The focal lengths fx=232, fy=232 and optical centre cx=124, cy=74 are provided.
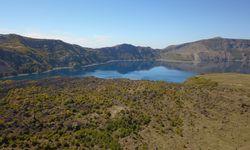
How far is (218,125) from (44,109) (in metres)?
33.4

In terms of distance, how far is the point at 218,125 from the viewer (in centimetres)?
4225

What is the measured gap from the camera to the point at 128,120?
4247cm

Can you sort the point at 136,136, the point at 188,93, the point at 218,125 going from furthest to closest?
the point at 188,93
the point at 218,125
the point at 136,136

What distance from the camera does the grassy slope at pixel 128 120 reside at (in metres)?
34.1

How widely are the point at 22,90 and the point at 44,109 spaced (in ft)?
75.8

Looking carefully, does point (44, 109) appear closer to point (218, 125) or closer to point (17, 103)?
point (17, 103)

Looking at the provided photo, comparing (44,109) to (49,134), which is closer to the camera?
(49,134)

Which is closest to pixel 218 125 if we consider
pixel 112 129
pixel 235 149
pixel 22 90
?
pixel 235 149

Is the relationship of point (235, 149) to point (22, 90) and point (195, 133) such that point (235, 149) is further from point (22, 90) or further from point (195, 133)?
point (22, 90)

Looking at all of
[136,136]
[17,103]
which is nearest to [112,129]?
[136,136]

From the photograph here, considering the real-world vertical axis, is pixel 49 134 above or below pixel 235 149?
above

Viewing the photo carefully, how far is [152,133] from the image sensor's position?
38594 mm

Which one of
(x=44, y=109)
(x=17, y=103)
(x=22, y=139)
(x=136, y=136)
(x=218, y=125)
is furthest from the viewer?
(x=17, y=103)

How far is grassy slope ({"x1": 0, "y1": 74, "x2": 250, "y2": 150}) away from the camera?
112ft
